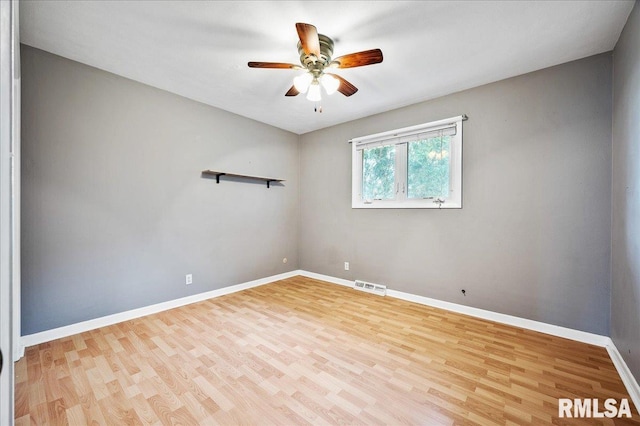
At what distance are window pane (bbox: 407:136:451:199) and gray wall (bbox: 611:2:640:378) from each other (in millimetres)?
1357

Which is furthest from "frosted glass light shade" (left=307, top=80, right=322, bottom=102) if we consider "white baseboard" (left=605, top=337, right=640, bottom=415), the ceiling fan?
"white baseboard" (left=605, top=337, right=640, bottom=415)

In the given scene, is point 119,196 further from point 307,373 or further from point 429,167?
point 429,167

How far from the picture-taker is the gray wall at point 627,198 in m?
1.74

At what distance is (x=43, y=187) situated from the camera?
2.31 m

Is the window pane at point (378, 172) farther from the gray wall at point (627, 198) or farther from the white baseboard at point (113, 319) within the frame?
the white baseboard at point (113, 319)

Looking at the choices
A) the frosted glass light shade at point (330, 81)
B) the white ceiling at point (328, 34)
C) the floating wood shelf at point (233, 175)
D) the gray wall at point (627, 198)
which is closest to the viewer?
the gray wall at point (627, 198)

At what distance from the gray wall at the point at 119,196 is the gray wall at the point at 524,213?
7.44 ft

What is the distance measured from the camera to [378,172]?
379cm

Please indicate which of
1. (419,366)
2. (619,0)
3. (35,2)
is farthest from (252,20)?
(419,366)

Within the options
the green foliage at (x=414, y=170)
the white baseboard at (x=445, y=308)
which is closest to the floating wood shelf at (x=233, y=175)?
the green foliage at (x=414, y=170)

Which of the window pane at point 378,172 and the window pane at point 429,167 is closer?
the window pane at point 429,167

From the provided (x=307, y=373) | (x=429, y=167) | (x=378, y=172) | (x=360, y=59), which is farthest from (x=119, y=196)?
(x=429, y=167)

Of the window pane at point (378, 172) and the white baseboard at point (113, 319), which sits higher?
the window pane at point (378, 172)

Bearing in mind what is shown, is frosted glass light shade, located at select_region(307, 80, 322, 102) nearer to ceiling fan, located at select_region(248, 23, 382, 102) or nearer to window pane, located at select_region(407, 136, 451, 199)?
ceiling fan, located at select_region(248, 23, 382, 102)
